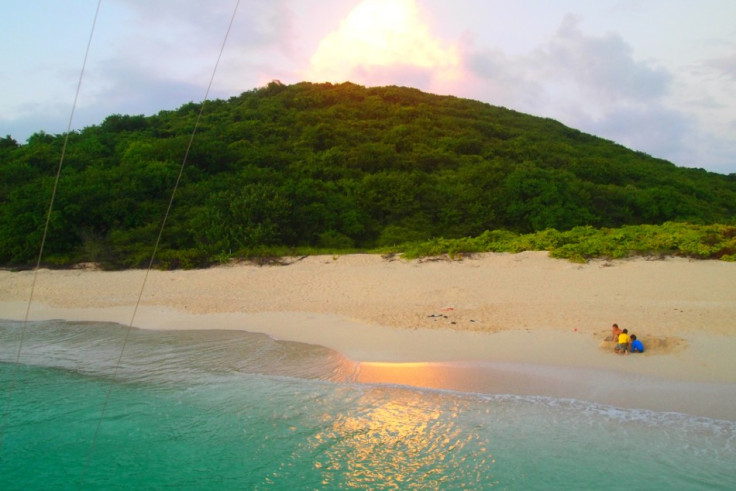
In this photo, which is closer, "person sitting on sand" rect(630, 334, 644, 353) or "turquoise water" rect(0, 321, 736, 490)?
"turquoise water" rect(0, 321, 736, 490)

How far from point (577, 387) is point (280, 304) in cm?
793

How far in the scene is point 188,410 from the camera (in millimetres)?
8242

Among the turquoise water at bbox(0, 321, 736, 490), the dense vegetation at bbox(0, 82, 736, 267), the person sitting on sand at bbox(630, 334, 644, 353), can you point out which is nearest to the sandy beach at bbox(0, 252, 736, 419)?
the person sitting on sand at bbox(630, 334, 644, 353)

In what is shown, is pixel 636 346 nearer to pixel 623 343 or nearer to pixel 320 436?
pixel 623 343

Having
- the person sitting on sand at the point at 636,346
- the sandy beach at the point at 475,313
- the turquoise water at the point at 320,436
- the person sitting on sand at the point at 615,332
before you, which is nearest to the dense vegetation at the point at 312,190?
the sandy beach at the point at 475,313

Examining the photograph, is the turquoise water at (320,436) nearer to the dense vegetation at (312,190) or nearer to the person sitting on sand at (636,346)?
the person sitting on sand at (636,346)

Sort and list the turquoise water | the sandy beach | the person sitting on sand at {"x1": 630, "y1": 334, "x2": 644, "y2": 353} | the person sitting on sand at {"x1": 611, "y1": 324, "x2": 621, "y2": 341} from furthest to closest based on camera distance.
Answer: the person sitting on sand at {"x1": 611, "y1": 324, "x2": 621, "y2": 341}, the person sitting on sand at {"x1": 630, "y1": 334, "x2": 644, "y2": 353}, the sandy beach, the turquoise water

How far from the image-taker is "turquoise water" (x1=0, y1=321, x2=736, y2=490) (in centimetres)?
609

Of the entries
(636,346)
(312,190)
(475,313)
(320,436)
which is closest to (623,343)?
(636,346)

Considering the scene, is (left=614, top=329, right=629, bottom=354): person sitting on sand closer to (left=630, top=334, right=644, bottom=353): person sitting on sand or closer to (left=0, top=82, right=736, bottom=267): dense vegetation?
(left=630, top=334, right=644, bottom=353): person sitting on sand

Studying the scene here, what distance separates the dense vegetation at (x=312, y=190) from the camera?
18984mm

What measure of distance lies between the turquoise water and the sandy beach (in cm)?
74

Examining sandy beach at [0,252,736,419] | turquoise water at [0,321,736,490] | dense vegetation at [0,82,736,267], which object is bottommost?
turquoise water at [0,321,736,490]

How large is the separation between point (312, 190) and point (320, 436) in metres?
16.2
